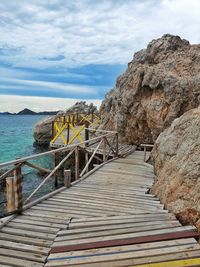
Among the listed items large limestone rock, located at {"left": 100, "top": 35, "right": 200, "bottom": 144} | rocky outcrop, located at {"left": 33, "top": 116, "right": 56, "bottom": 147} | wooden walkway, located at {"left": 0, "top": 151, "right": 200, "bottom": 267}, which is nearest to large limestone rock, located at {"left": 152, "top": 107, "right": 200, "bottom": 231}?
wooden walkway, located at {"left": 0, "top": 151, "right": 200, "bottom": 267}

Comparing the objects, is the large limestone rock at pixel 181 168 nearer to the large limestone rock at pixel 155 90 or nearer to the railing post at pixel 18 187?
the railing post at pixel 18 187

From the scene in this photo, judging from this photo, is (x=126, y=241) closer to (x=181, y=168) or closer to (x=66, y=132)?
(x=181, y=168)

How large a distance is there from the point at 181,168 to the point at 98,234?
2785 millimetres

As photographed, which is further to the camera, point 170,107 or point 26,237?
point 170,107

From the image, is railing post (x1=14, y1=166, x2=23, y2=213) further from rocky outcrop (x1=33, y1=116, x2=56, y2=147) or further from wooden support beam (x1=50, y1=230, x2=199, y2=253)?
rocky outcrop (x1=33, y1=116, x2=56, y2=147)

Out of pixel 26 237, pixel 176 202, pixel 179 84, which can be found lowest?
pixel 26 237

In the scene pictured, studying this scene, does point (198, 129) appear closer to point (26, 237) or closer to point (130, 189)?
point (130, 189)

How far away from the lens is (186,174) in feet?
21.7

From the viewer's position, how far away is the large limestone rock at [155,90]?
1836 centimetres

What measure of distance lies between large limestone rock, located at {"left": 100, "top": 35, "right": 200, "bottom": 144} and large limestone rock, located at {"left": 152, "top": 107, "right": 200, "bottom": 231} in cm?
984

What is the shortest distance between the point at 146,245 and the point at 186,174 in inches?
87.4

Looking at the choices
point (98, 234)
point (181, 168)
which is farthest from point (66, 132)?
point (98, 234)

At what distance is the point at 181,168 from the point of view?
7027mm

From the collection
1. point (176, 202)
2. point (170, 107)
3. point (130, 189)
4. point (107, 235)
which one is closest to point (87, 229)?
point (107, 235)
